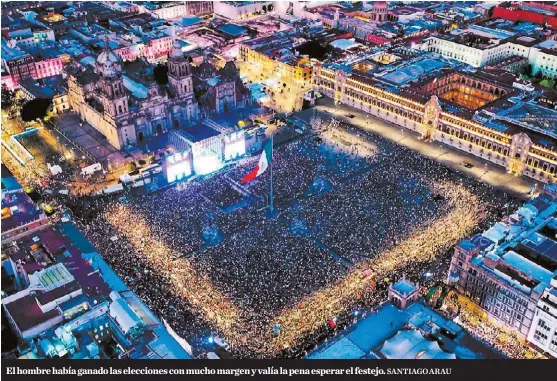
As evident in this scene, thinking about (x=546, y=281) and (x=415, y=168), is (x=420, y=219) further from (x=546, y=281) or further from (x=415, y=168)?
(x=546, y=281)

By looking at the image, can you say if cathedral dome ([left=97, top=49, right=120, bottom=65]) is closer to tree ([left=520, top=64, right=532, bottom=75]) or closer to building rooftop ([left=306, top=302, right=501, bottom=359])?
building rooftop ([left=306, top=302, right=501, bottom=359])

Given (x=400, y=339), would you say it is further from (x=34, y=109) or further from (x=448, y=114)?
(x=34, y=109)

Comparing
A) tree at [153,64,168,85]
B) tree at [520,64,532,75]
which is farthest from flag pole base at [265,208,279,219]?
tree at [520,64,532,75]

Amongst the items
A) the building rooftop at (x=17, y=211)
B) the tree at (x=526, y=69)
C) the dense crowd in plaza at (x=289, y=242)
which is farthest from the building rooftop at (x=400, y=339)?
the tree at (x=526, y=69)

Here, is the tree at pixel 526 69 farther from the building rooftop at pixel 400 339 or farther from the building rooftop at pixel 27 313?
the building rooftop at pixel 27 313
